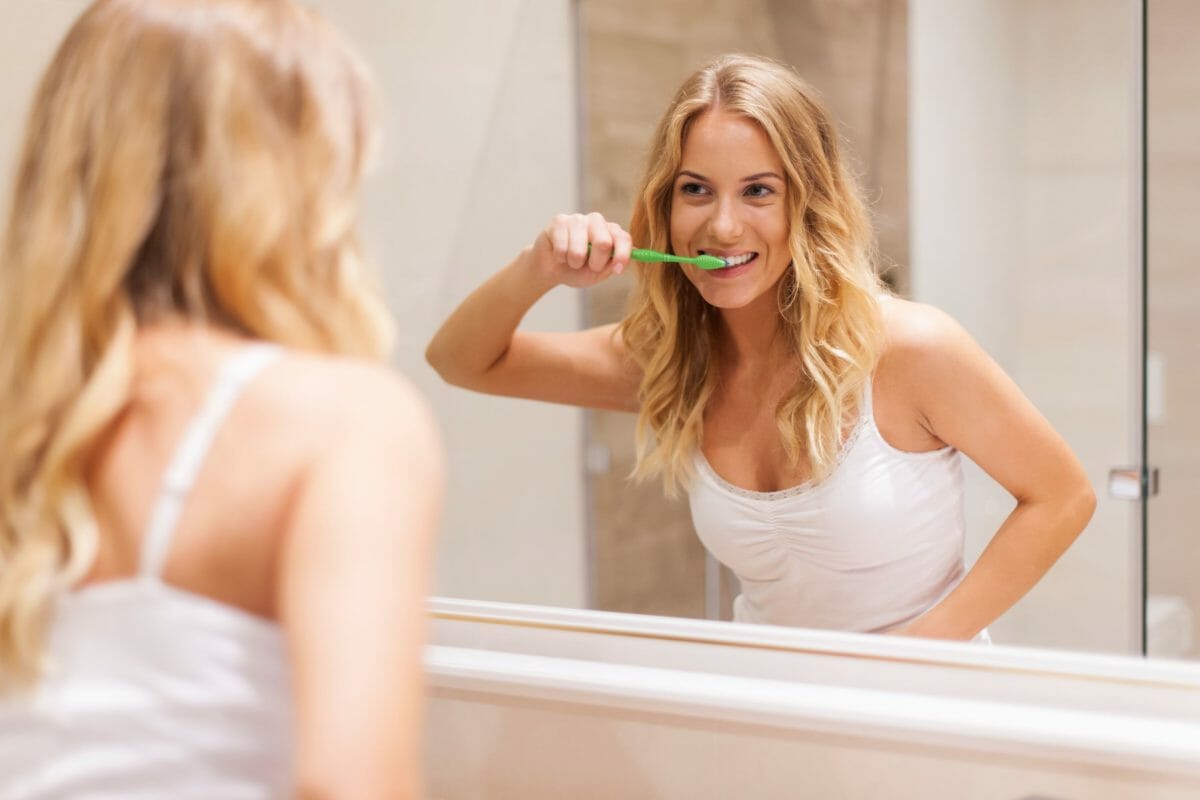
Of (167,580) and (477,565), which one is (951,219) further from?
(167,580)

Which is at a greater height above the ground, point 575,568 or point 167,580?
point 167,580

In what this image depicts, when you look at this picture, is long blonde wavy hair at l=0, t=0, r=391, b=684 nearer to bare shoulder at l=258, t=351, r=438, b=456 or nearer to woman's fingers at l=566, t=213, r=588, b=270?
bare shoulder at l=258, t=351, r=438, b=456

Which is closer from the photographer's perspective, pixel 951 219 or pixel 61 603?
pixel 61 603

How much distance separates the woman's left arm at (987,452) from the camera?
41.5 inches

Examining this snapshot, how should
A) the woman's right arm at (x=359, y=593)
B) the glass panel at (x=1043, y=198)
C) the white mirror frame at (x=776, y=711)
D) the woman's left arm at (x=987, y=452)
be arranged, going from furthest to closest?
the glass panel at (x=1043, y=198), the woman's left arm at (x=987, y=452), the white mirror frame at (x=776, y=711), the woman's right arm at (x=359, y=593)

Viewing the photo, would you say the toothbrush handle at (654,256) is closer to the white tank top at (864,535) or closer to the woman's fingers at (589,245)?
the woman's fingers at (589,245)

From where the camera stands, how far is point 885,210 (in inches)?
46.2

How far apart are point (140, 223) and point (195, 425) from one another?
0.33 feet

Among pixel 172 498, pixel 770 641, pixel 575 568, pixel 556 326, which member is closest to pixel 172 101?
pixel 172 498

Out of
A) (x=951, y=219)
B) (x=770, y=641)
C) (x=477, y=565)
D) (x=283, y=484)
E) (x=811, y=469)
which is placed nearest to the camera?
(x=283, y=484)

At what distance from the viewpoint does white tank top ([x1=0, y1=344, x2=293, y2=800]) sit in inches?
20.6

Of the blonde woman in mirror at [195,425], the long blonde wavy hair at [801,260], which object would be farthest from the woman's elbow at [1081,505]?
the blonde woman in mirror at [195,425]

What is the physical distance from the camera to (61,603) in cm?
55

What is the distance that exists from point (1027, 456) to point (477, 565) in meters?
0.61
